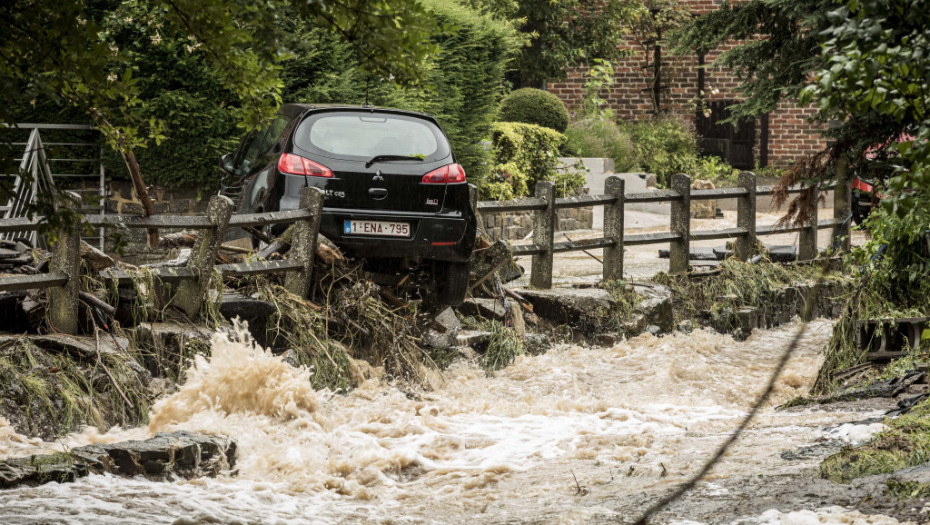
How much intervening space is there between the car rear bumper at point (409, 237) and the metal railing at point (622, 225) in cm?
164

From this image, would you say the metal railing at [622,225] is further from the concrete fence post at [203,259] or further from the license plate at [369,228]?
the concrete fence post at [203,259]

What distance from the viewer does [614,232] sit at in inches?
474

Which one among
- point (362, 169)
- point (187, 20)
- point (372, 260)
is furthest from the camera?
point (372, 260)

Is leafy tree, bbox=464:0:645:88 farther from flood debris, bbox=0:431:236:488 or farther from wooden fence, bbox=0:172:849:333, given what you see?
flood debris, bbox=0:431:236:488

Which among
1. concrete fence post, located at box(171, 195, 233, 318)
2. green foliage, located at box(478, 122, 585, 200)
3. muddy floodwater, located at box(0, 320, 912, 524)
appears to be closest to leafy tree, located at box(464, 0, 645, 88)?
green foliage, located at box(478, 122, 585, 200)

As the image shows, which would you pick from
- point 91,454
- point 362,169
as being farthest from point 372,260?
point 91,454

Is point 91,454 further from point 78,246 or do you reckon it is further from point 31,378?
point 78,246

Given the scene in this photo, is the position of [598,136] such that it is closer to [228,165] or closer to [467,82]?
[467,82]

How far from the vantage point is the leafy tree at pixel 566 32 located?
22578 millimetres

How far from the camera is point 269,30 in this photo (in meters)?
4.34

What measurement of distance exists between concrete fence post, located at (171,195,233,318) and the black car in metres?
0.88

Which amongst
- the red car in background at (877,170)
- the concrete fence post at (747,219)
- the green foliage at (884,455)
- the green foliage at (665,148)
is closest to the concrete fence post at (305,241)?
the red car in background at (877,170)

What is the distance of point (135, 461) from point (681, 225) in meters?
8.02

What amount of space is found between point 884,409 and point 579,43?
1692 cm
